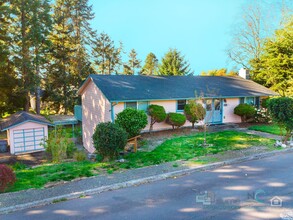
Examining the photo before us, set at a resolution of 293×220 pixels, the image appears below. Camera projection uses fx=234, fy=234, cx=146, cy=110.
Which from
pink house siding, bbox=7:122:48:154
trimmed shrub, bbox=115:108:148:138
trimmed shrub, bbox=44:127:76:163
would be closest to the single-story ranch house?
trimmed shrub, bbox=115:108:148:138

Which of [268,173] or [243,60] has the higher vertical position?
[243,60]

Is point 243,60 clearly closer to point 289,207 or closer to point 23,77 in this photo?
point 23,77

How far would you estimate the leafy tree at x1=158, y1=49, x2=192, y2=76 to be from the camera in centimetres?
3997

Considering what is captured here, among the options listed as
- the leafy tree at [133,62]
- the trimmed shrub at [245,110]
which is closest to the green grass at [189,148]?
the trimmed shrub at [245,110]

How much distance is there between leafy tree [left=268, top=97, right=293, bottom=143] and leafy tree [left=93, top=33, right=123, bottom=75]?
3269 cm

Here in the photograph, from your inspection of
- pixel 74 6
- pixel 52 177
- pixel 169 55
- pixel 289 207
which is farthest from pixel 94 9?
pixel 289 207

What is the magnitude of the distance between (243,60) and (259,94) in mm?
14817

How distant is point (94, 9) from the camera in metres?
37.5

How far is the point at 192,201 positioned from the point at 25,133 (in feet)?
47.8

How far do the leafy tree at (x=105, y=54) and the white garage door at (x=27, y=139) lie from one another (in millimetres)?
24535

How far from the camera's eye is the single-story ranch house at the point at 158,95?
15.1 metres

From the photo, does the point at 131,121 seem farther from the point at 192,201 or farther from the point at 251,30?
the point at 251,30

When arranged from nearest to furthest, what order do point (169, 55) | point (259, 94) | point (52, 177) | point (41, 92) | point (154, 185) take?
point (154, 185) < point (52, 177) < point (259, 94) < point (41, 92) < point (169, 55)

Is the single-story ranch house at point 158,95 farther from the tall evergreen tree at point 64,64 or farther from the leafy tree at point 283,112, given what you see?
the tall evergreen tree at point 64,64
